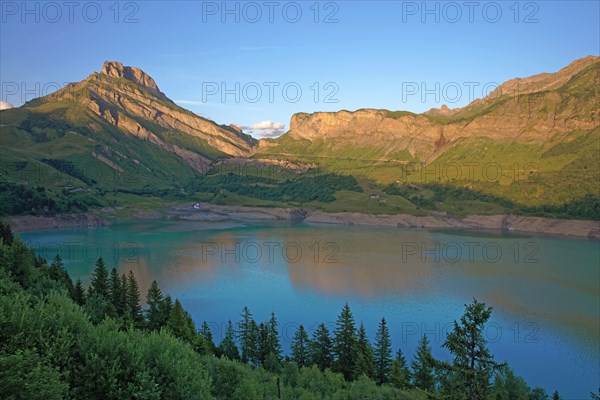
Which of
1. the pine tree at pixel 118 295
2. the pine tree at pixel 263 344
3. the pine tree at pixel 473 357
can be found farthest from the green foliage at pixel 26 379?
the pine tree at pixel 118 295

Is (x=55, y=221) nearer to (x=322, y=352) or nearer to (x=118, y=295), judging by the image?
(x=118, y=295)

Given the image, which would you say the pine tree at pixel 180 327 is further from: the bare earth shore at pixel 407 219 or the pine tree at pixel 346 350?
the bare earth shore at pixel 407 219

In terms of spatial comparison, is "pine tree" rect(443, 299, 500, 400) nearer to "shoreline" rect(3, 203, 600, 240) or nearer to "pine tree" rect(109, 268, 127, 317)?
"pine tree" rect(109, 268, 127, 317)

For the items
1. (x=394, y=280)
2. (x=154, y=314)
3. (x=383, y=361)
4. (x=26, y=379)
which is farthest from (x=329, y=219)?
(x=26, y=379)

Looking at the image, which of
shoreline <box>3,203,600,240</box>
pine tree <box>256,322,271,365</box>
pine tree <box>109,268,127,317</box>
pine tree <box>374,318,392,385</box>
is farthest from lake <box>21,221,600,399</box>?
pine tree <box>109,268,127,317</box>

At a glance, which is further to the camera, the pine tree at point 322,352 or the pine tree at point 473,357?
the pine tree at point 322,352

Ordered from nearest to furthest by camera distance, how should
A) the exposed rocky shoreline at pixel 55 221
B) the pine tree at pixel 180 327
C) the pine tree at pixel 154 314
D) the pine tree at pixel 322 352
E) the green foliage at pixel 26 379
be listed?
the green foliage at pixel 26 379
the pine tree at pixel 180 327
the pine tree at pixel 322 352
the pine tree at pixel 154 314
the exposed rocky shoreline at pixel 55 221
